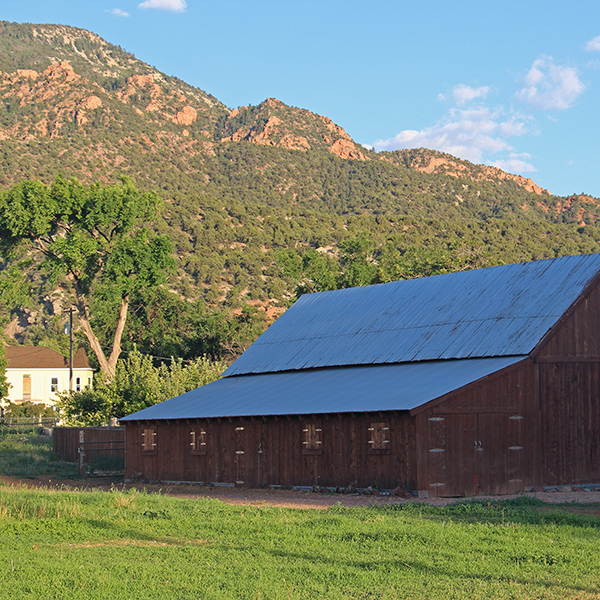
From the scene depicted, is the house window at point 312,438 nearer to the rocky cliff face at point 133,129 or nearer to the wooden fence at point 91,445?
the wooden fence at point 91,445

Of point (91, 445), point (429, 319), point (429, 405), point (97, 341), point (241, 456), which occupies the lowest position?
point (91, 445)

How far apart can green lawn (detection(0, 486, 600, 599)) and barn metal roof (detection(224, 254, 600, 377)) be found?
8660 millimetres

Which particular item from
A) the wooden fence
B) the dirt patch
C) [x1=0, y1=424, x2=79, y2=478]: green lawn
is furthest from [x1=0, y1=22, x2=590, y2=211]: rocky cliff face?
the dirt patch

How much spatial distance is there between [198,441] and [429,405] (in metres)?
A: 9.67

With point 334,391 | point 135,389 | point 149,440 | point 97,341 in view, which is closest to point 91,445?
point 135,389

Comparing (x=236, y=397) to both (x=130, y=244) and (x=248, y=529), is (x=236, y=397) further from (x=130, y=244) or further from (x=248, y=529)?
(x=130, y=244)

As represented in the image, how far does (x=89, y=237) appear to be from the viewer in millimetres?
58188

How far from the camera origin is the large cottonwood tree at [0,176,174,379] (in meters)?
56.1

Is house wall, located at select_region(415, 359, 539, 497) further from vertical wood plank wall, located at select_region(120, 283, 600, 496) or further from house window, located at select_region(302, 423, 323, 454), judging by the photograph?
house window, located at select_region(302, 423, 323, 454)

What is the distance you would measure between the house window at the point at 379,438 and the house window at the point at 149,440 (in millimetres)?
9960

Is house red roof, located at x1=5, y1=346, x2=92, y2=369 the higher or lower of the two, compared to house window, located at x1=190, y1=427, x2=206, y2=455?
higher

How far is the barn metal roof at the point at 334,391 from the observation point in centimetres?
2403

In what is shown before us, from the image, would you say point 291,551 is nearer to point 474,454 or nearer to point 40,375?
point 474,454

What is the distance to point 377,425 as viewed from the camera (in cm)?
2395
